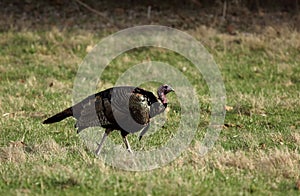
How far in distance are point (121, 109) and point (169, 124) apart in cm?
266

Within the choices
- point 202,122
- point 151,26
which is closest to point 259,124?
point 202,122

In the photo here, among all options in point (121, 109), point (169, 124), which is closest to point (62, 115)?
point (121, 109)

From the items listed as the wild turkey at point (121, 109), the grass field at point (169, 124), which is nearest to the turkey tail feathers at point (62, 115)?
the wild turkey at point (121, 109)

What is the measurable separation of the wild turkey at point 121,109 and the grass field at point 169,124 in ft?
1.58

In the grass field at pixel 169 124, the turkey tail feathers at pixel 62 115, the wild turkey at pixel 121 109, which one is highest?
the wild turkey at pixel 121 109

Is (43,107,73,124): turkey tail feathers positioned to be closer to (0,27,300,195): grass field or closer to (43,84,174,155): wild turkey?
(43,84,174,155): wild turkey

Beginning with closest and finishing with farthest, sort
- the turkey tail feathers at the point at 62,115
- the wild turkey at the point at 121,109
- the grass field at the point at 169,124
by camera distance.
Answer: the grass field at the point at 169,124 → the wild turkey at the point at 121,109 → the turkey tail feathers at the point at 62,115

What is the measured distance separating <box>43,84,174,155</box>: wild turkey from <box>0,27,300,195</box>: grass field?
481 millimetres

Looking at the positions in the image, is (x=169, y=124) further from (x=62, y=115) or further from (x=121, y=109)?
(x=121, y=109)

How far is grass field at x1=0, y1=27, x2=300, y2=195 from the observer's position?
6.66 meters

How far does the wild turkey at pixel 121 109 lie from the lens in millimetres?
7977

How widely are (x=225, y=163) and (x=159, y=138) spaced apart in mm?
1919

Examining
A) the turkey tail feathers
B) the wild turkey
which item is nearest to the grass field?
the turkey tail feathers

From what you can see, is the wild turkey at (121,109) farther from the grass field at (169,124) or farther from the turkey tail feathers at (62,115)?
the grass field at (169,124)
